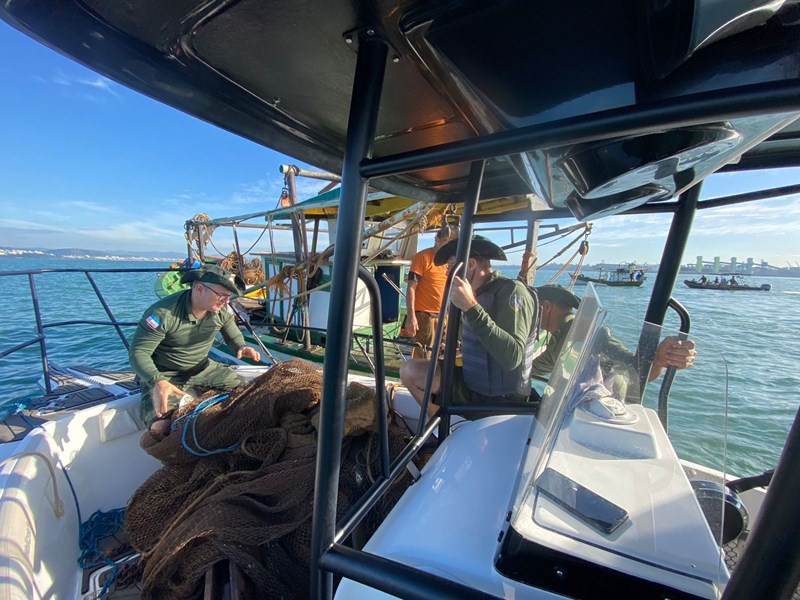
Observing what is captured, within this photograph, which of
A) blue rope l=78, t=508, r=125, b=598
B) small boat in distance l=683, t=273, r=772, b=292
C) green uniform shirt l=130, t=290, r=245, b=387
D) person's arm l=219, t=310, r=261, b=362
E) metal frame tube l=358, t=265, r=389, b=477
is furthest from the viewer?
small boat in distance l=683, t=273, r=772, b=292

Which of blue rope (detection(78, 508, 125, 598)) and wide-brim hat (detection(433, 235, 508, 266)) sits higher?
wide-brim hat (detection(433, 235, 508, 266))

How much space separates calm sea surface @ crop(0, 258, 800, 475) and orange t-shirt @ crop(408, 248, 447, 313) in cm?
302

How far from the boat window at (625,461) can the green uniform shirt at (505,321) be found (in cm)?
62

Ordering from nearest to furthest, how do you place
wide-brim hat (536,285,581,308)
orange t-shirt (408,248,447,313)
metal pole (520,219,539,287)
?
wide-brim hat (536,285,581,308) < metal pole (520,219,539,287) < orange t-shirt (408,248,447,313)

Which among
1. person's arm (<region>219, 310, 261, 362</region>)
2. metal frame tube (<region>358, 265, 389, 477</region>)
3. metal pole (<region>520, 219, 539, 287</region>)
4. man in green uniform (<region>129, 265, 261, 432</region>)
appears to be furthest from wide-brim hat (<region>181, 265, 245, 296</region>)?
metal pole (<region>520, 219, 539, 287</region>)

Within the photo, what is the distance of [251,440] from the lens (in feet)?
6.64

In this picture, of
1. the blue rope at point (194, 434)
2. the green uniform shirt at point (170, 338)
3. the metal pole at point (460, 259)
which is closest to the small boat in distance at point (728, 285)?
the metal pole at point (460, 259)

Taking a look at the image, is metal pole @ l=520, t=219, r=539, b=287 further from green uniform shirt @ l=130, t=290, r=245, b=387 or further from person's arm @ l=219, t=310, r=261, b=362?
green uniform shirt @ l=130, t=290, r=245, b=387

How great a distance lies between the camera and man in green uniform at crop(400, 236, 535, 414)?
2.06 m

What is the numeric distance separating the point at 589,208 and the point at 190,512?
6.88ft

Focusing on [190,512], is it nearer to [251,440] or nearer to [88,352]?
[251,440]

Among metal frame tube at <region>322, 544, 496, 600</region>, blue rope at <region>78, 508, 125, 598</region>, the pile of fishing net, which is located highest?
metal frame tube at <region>322, 544, 496, 600</region>

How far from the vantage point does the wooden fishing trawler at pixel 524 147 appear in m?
0.49

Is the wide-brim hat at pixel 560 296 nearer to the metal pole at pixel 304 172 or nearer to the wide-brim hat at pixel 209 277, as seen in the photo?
the wide-brim hat at pixel 209 277
